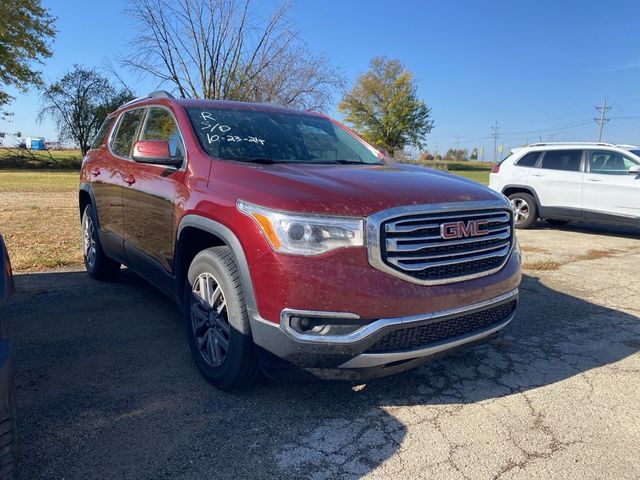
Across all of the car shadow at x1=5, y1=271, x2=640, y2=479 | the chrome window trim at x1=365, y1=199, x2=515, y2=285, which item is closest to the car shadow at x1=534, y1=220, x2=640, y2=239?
the car shadow at x1=5, y1=271, x2=640, y2=479

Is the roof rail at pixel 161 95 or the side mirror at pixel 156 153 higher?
the roof rail at pixel 161 95

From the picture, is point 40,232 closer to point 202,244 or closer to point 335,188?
point 202,244

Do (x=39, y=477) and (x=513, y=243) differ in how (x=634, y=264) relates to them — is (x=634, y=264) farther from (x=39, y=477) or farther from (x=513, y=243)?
(x=39, y=477)

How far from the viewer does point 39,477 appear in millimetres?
2242

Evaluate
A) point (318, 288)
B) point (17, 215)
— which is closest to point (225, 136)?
point (318, 288)

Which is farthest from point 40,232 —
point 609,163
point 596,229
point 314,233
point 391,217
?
point 596,229

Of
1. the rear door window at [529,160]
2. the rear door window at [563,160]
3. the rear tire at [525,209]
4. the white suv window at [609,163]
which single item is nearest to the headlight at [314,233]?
the white suv window at [609,163]

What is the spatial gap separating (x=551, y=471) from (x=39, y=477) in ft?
7.95

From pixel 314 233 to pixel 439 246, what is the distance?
2.38 ft

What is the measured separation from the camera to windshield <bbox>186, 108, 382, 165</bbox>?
11.6 feet

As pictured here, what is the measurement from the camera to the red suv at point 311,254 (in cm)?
249

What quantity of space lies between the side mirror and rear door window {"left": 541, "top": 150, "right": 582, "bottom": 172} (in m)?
8.97

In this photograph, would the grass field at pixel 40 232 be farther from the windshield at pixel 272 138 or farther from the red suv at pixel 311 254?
the windshield at pixel 272 138

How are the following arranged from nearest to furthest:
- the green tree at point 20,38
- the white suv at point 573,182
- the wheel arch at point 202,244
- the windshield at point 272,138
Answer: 1. the wheel arch at point 202,244
2. the windshield at point 272,138
3. the white suv at point 573,182
4. the green tree at point 20,38
